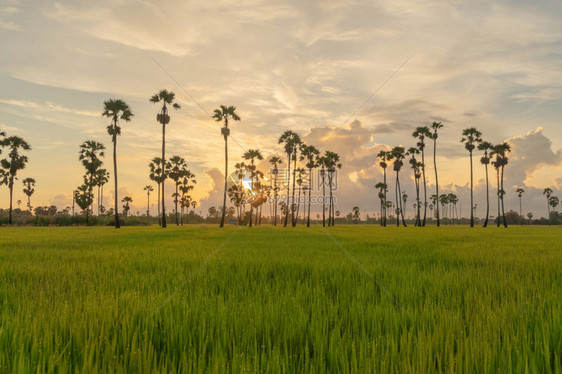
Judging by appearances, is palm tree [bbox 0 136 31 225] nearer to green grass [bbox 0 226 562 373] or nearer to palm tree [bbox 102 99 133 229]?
palm tree [bbox 102 99 133 229]

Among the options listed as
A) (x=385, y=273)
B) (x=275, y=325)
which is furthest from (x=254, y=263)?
(x=275, y=325)

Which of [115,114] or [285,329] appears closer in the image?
[285,329]

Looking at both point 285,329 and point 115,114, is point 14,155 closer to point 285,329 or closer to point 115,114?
point 115,114

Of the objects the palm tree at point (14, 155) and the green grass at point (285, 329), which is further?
the palm tree at point (14, 155)

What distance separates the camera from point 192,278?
7.19 meters

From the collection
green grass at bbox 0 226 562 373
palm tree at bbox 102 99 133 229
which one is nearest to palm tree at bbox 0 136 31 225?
palm tree at bbox 102 99 133 229

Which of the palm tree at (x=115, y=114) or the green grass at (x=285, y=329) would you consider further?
the palm tree at (x=115, y=114)

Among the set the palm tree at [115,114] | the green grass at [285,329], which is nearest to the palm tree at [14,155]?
the palm tree at [115,114]

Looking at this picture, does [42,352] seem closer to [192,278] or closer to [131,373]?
[131,373]

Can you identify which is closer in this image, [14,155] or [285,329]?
[285,329]

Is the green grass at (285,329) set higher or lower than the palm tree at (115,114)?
lower

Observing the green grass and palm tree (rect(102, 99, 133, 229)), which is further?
palm tree (rect(102, 99, 133, 229))

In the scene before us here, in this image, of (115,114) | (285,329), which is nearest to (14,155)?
(115,114)

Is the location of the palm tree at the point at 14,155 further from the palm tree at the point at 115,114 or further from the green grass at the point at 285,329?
the green grass at the point at 285,329
